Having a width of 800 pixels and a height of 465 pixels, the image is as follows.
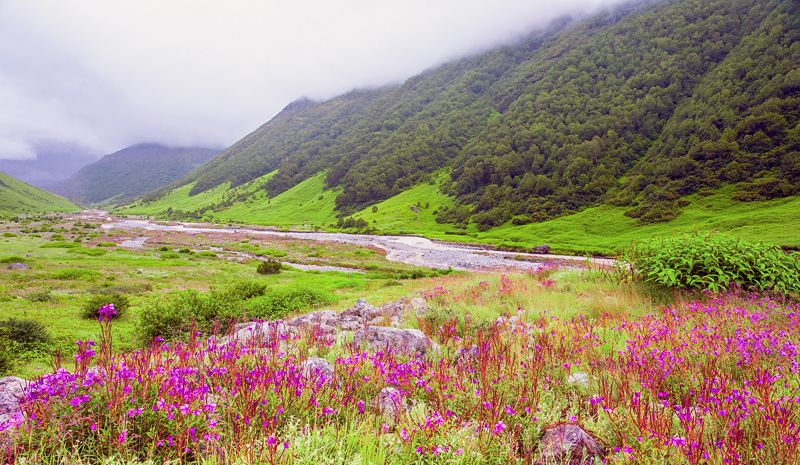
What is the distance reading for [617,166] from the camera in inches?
4149

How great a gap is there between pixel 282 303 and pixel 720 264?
52.6 feet

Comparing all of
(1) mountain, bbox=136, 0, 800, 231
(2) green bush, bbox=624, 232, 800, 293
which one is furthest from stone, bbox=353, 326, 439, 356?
(1) mountain, bbox=136, 0, 800, 231

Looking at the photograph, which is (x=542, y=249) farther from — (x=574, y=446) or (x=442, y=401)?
(x=442, y=401)

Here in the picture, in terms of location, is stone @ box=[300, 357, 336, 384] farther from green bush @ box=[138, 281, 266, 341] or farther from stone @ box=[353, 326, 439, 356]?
green bush @ box=[138, 281, 266, 341]

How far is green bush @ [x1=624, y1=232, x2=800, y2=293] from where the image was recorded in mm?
7770

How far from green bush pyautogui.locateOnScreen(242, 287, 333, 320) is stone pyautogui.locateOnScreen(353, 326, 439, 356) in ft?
25.1

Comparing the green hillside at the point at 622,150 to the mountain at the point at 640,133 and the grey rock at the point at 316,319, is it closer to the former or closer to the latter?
the mountain at the point at 640,133

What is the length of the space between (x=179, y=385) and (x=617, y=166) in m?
129

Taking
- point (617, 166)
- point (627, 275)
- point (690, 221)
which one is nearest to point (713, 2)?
point (617, 166)

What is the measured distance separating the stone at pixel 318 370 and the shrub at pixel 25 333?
861 cm

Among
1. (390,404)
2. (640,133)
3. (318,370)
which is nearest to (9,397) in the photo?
(318,370)

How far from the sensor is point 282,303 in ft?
50.2

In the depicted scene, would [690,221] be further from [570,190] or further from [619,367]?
[619,367]

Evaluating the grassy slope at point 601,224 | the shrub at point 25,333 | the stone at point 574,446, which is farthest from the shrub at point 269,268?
the stone at point 574,446
